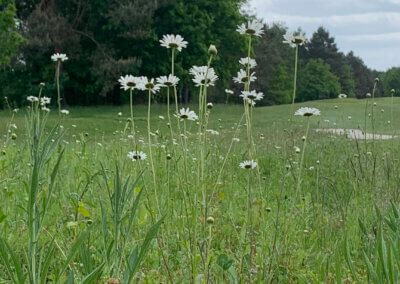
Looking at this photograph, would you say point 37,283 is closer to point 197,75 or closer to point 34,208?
point 34,208

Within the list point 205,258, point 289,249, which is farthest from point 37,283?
point 289,249

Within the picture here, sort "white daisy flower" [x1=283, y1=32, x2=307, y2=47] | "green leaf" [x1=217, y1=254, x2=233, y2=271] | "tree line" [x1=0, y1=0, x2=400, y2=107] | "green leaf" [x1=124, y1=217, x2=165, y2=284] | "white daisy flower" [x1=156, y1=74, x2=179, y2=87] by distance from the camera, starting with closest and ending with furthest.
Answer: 1. "green leaf" [x1=124, y1=217, x2=165, y2=284]
2. "green leaf" [x1=217, y1=254, x2=233, y2=271]
3. "white daisy flower" [x1=156, y1=74, x2=179, y2=87]
4. "white daisy flower" [x1=283, y1=32, x2=307, y2=47]
5. "tree line" [x1=0, y1=0, x2=400, y2=107]

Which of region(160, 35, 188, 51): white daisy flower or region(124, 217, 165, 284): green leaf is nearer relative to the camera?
region(124, 217, 165, 284): green leaf

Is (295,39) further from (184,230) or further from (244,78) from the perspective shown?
(184,230)

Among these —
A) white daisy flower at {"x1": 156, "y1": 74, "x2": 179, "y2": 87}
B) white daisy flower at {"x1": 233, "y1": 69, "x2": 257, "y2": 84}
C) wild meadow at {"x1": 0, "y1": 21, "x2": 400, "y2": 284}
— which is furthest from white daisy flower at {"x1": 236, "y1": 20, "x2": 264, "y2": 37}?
white daisy flower at {"x1": 156, "y1": 74, "x2": 179, "y2": 87}

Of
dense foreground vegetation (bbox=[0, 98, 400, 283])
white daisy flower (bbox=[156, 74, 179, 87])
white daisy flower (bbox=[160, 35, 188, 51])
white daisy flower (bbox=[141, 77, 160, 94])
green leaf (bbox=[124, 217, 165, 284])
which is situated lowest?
dense foreground vegetation (bbox=[0, 98, 400, 283])

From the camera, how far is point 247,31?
6.33 feet

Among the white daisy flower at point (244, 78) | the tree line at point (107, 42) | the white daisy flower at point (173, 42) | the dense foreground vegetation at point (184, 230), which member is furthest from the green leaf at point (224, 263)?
the tree line at point (107, 42)

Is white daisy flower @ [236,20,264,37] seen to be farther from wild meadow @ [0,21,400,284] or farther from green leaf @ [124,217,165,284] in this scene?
green leaf @ [124,217,165,284]

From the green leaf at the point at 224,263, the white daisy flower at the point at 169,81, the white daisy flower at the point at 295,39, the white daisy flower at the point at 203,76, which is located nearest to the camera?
the green leaf at the point at 224,263

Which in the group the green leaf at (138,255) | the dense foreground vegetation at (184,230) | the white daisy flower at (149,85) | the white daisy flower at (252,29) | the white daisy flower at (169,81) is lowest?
the dense foreground vegetation at (184,230)

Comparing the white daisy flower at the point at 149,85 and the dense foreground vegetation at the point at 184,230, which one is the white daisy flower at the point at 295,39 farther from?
the white daisy flower at the point at 149,85

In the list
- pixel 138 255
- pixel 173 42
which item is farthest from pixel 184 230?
pixel 138 255

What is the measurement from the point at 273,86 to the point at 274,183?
46.1 m
